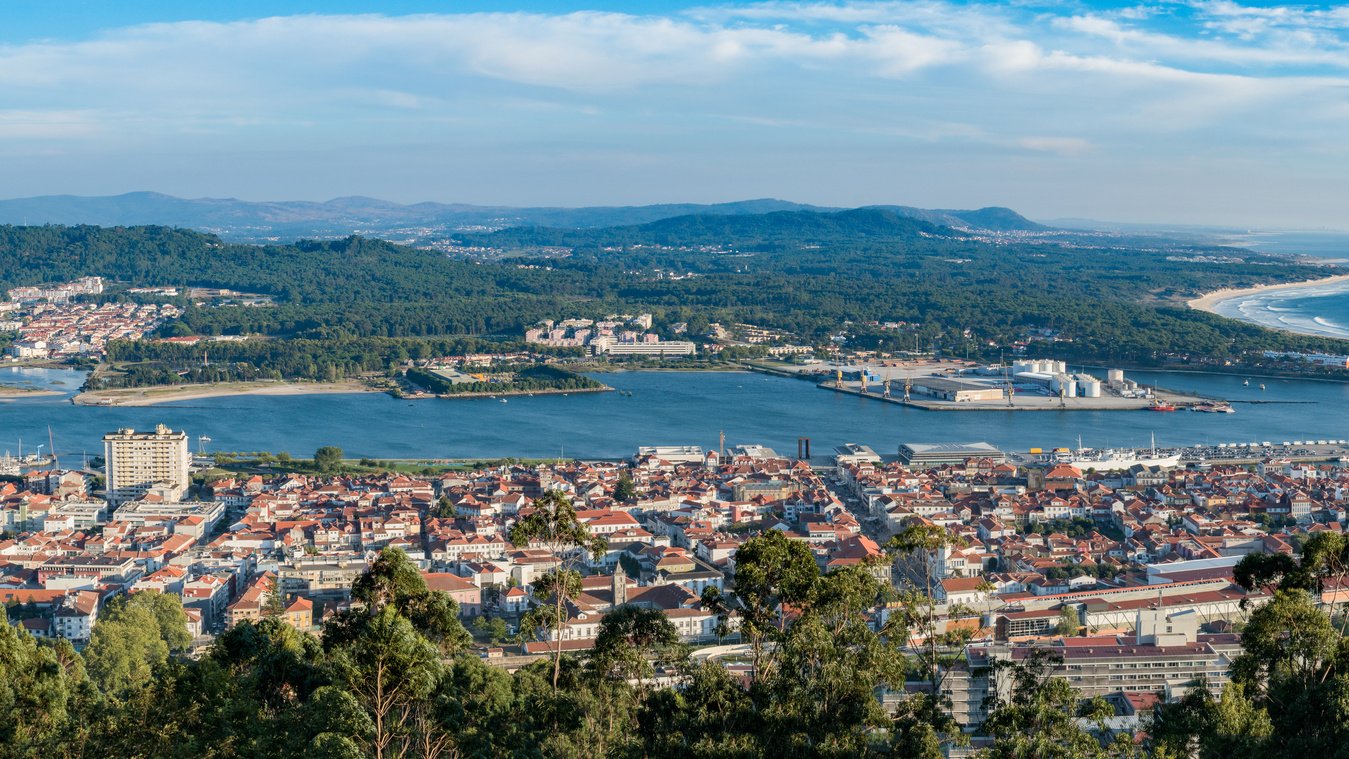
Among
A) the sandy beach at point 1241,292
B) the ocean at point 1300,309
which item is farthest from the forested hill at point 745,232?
the ocean at point 1300,309

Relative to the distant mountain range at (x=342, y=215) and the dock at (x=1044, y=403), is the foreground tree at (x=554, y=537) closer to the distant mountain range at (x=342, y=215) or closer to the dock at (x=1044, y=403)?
the dock at (x=1044, y=403)

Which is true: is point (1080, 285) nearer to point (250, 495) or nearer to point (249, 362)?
point (249, 362)

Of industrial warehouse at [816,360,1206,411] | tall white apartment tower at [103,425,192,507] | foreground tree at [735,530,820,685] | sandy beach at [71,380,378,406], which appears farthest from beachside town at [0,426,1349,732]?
sandy beach at [71,380,378,406]

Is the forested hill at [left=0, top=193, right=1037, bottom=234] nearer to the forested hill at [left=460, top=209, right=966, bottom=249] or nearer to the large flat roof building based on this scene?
the forested hill at [left=460, top=209, right=966, bottom=249]

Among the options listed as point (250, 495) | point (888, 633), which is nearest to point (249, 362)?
point (250, 495)

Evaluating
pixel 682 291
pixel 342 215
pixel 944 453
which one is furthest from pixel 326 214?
pixel 944 453

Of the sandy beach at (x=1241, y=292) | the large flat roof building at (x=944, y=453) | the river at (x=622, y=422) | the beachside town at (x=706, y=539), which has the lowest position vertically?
the river at (x=622, y=422)

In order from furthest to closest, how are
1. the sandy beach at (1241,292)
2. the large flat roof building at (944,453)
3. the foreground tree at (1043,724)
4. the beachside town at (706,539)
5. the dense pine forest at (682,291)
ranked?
the sandy beach at (1241,292) < the dense pine forest at (682,291) < the large flat roof building at (944,453) < the beachside town at (706,539) < the foreground tree at (1043,724)
